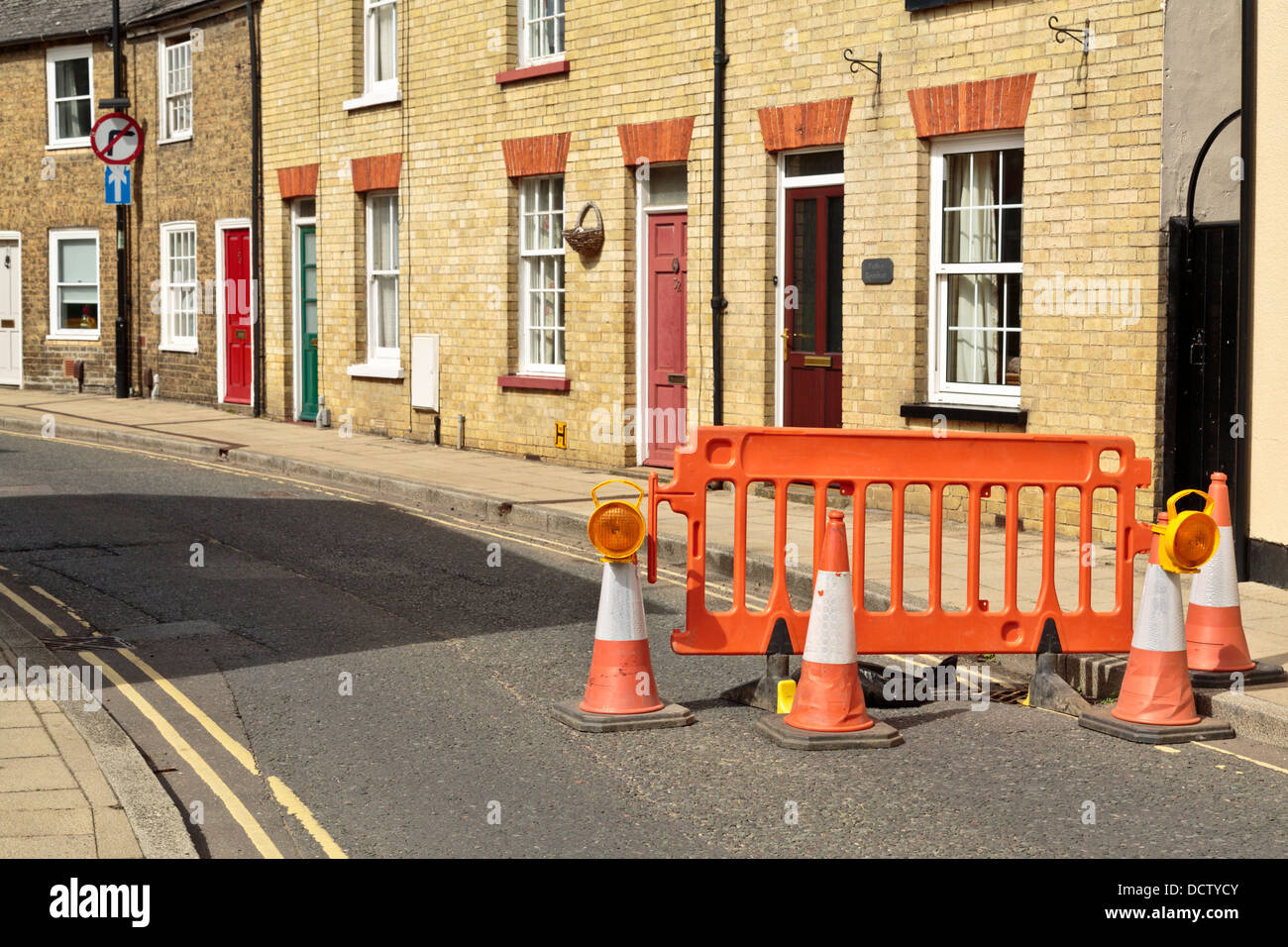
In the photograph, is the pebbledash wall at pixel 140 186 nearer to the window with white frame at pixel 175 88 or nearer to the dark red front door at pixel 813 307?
the window with white frame at pixel 175 88

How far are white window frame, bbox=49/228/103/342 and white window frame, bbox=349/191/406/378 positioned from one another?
8.08 meters

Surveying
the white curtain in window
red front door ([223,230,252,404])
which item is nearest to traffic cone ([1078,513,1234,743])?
the white curtain in window

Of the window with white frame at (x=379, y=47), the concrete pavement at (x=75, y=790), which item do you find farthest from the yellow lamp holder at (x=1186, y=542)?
the window with white frame at (x=379, y=47)

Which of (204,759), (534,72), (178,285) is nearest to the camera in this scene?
(204,759)

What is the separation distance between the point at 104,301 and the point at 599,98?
13135 mm

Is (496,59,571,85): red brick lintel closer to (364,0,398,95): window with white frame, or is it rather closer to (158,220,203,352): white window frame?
(364,0,398,95): window with white frame

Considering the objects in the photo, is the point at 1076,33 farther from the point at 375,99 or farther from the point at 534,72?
the point at 375,99

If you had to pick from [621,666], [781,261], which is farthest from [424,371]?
[621,666]

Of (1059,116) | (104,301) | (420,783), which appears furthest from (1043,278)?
(104,301)

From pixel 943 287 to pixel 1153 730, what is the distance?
6.71 m

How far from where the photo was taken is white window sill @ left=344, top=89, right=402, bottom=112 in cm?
1902

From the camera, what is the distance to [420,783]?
6.25 meters

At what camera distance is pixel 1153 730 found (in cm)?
695
